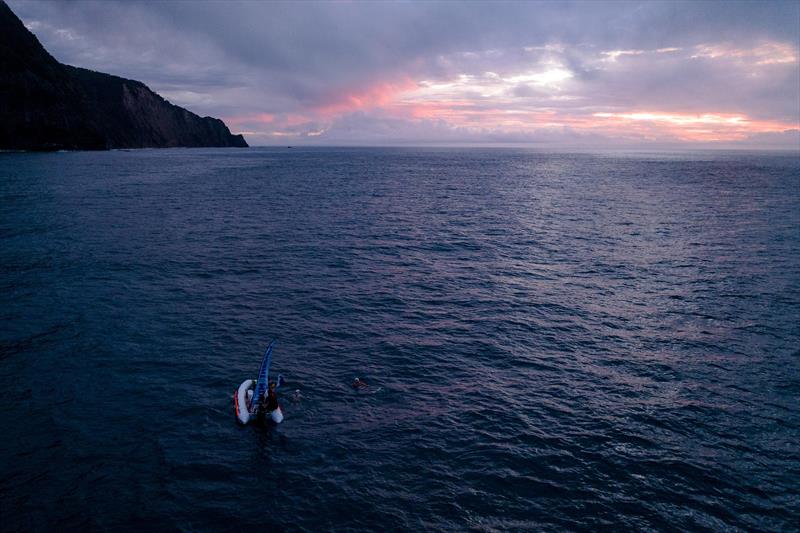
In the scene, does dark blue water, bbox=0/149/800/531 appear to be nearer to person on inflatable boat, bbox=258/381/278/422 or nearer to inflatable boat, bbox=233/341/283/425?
inflatable boat, bbox=233/341/283/425

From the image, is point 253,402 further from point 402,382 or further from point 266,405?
point 402,382

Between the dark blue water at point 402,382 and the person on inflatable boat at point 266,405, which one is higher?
the person on inflatable boat at point 266,405

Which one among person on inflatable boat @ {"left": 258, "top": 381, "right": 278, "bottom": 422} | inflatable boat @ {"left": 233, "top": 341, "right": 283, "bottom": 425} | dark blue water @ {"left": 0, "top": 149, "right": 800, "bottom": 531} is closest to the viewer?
dark blue water @ {"left": 0, "top": 149, "right": 800, "bottom": 531}

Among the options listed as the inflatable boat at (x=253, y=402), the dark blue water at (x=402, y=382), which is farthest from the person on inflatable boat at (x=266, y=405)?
the dark blue water at (x=402, y=382)

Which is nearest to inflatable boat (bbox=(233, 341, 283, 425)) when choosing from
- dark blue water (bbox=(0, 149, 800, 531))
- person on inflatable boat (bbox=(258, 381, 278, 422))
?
person on inflatable boat (bbox=(258, 381, 278, 422))

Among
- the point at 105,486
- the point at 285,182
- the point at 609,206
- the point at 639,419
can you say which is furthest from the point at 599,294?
the point at 285,182

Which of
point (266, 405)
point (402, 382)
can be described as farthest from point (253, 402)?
point (402, 382)

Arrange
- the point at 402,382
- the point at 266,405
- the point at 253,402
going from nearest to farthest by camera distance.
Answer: the point at 266,405 < the point at 253,402 < the point at 402,382

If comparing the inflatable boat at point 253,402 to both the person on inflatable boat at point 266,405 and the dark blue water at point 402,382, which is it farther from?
the dark blue water at point 402,382
